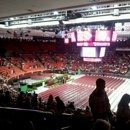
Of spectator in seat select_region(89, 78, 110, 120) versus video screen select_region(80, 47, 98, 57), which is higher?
video screen select_region(80, 47, 98, 57)

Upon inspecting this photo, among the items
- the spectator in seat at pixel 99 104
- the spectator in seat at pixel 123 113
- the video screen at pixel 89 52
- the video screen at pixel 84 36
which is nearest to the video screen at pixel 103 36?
the video screen at pixel 84 36

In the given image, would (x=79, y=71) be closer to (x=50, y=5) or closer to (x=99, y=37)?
(x=99, y=37)

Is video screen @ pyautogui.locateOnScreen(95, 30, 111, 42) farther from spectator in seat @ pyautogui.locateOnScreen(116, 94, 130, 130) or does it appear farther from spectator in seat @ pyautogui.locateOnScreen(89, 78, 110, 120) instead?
spectator in seat @ pyautogui.locateOnScreen(116, 94, 130, 130)

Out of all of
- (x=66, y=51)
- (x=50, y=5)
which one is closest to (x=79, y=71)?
(x=66, y=51)

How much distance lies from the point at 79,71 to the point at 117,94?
40.9 ft

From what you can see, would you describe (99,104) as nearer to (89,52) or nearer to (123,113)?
(123,113)

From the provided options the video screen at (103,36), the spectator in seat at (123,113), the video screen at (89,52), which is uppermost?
the video screen at (103,36)

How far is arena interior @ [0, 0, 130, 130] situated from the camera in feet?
11.2

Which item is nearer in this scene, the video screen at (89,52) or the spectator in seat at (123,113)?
the spectator in seat at (123,113)

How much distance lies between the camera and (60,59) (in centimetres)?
3156

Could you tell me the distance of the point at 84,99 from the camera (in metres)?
12.6

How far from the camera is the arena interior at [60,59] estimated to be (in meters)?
3.40

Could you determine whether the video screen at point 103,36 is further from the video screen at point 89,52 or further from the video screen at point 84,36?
the video screen at point 89,52

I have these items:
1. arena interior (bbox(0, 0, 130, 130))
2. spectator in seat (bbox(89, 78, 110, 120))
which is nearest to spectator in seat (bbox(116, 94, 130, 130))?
arena interior (bbox(0, 0, 130, 130))
